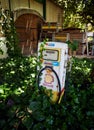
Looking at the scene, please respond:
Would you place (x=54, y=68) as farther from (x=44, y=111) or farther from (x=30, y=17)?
(x=30, y=17)

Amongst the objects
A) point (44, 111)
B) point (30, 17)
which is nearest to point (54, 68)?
point (44, 111)

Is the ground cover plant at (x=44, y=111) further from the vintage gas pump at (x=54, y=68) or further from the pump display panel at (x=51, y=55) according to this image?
the pump display panel at (x=51, y=55)

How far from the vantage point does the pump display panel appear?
391 centimetres

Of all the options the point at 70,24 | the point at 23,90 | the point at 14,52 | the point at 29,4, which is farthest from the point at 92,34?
the point at 23,90

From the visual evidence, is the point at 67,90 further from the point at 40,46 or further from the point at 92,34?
the point at 92,34

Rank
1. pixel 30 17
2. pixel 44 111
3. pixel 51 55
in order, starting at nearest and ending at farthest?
pixel 44 111, pixel 51 55, pixel 30 17

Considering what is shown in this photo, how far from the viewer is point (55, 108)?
390 cm

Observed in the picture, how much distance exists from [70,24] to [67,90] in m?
19.0

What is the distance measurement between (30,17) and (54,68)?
11.4 metres

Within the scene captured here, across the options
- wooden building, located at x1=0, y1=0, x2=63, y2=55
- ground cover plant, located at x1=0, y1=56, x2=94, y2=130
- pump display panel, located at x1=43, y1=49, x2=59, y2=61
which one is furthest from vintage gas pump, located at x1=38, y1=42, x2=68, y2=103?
wooden building, located at x1=0, y1=0, x2=63, y2=55

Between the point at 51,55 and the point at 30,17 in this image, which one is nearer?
the point at 51,55

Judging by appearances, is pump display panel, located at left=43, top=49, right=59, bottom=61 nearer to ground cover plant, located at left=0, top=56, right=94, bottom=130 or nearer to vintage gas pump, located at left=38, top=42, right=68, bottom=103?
vintage gas pump, located at left=38, top=42, right=68, bottom=103

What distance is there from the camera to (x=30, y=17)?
1501 cm

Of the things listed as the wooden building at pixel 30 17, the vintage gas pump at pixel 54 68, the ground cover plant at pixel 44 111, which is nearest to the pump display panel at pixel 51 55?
the vintage gas pump at pixel 54 68
